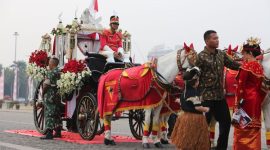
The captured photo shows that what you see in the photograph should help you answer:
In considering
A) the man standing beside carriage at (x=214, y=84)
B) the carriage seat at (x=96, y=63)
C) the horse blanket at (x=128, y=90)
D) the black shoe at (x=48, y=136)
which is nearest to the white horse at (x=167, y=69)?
the horse blanket at (x=128, y=90)

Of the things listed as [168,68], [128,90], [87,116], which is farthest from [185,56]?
[87,116]

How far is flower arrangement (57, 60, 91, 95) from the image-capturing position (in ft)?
37.6

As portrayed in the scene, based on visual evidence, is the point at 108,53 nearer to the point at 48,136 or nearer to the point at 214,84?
the point at 48,136

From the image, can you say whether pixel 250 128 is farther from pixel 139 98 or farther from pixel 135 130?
pixel 135 130

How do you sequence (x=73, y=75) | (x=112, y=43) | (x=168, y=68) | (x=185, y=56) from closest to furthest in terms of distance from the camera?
(x=185, y=56), (x=168, y=68), (x=73, y=75), (x=112, y=43)

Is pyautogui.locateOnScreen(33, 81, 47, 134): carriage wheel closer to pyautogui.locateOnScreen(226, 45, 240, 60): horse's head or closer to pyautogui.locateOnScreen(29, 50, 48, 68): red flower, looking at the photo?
pyautogui.locateOnScreen(29, 50, 48, 68): red flower

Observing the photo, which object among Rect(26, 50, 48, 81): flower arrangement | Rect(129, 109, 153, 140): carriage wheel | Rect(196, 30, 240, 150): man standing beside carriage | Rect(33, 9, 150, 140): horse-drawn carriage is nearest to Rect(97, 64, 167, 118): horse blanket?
Rect(33, 9, 150, 140): horse-drawn carriage

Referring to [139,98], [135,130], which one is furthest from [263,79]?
[135,130]

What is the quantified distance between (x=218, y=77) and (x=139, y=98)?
2.48 m

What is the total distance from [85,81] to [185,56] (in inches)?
121

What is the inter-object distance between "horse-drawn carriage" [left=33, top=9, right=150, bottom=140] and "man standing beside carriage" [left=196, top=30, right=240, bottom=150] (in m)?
3.60

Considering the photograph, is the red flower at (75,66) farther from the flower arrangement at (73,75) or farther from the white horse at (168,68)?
the white horse at (168,68)

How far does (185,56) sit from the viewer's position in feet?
31.1

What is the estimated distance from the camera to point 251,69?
725 cm
